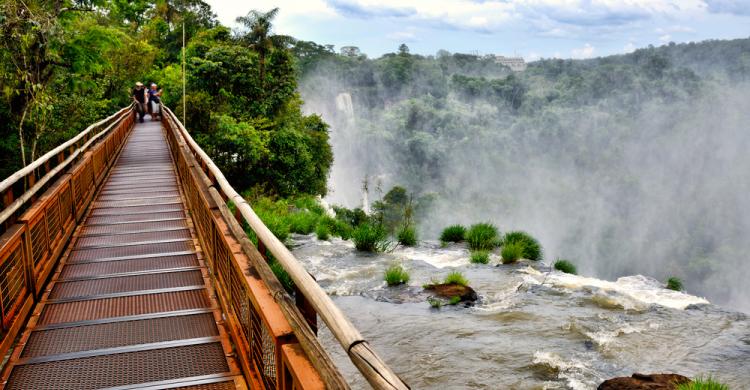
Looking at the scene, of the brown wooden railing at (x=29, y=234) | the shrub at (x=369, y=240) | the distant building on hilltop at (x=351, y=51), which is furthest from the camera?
the distant building on hilltop at (x=351, y=51)

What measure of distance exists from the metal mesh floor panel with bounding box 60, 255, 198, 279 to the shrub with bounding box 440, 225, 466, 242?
446 inches

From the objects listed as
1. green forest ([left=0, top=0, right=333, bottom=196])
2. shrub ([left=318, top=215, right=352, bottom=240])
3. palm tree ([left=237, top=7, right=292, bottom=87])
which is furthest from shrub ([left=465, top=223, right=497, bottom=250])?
palm tree ([left=237, top=7, right=292, bottom=87])

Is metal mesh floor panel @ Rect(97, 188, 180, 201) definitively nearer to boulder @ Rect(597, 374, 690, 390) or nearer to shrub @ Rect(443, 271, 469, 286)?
shrub @ Rect(443, 271, 469, 286)

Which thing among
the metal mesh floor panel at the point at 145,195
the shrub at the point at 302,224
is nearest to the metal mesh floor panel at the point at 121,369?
the metal mesh floor panel at the point at 145,195

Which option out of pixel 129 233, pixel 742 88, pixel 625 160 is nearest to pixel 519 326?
pixel 129 233

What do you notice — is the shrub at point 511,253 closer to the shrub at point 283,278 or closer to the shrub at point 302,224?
the shrub at point 302,224

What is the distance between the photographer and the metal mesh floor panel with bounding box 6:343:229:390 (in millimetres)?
3770

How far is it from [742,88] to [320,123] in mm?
69718

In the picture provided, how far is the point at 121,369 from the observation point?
3949mm

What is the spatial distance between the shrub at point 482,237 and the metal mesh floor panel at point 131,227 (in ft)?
32.1

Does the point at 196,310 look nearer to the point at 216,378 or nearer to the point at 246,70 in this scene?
the point at 216,378

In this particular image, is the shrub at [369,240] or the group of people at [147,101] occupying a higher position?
the group of people at [147,101]

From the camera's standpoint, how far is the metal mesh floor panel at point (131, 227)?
780cm

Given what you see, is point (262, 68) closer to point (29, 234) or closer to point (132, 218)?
point (132, 218)
